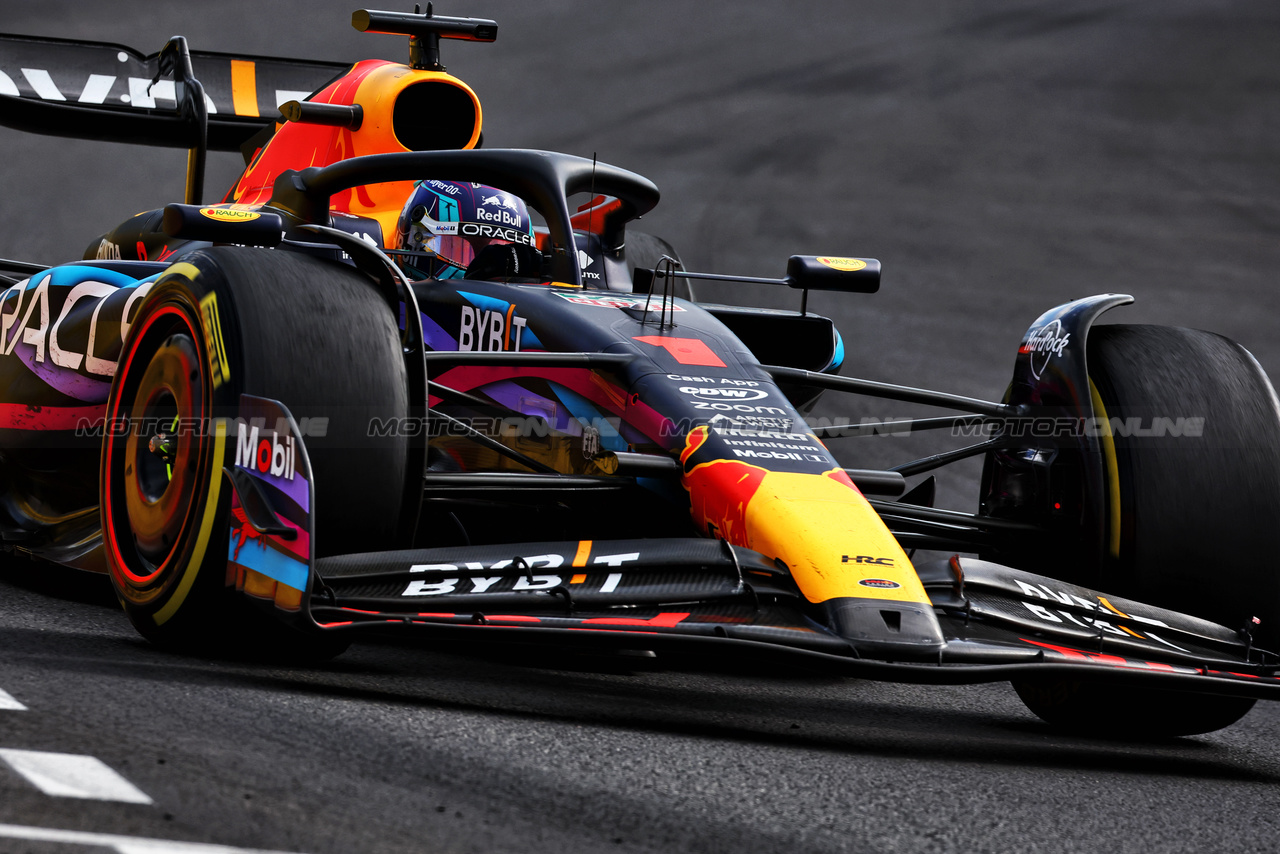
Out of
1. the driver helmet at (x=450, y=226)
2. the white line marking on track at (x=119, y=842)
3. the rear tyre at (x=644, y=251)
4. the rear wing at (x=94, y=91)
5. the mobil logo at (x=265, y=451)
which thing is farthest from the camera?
the rear tyre at (x=644, y=251)

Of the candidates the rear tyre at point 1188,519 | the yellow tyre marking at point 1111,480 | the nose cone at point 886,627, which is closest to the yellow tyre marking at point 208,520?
the nose cone at point 886,627

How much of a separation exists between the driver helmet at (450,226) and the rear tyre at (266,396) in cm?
125

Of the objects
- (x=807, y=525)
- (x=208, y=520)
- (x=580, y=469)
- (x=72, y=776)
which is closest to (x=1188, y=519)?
(x=807, y=525)

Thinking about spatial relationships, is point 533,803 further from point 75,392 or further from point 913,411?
point 913,411

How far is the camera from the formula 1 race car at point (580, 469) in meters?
2.69

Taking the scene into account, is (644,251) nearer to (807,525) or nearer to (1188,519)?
(1188,519)

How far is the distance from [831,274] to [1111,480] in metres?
0.99

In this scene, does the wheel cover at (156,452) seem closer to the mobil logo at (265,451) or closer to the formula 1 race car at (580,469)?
the formula 1 race car at (580,469)

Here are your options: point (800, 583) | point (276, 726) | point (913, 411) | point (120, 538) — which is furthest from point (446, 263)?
point (913, 411)

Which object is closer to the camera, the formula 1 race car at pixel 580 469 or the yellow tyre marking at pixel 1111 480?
the formula 1 race car at pixel 580 469

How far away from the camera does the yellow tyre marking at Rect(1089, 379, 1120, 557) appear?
3367 millimetres

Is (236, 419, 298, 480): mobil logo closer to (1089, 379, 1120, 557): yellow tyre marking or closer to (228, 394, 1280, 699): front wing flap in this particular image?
(228, 394, 1280, 699): front wing flap

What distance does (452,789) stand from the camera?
2.01m

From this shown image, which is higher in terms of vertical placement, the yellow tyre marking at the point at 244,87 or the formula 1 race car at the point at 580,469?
the yellow tyre marking at the point at 244,87
